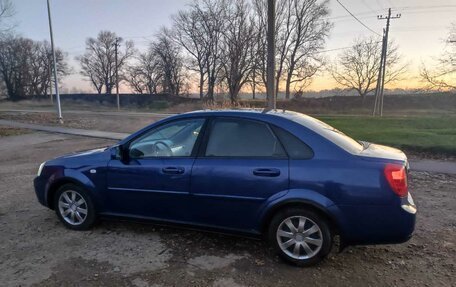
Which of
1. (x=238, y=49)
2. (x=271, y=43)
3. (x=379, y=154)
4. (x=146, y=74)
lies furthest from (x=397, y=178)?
(x=146, y=74)

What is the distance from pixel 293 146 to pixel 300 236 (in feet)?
2.93

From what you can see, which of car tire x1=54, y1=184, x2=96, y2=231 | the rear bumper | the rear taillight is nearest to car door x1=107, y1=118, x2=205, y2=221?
A: car tire x1=54, y1=184, x2=96, y2=231

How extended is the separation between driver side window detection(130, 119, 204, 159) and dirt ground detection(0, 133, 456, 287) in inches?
40.7

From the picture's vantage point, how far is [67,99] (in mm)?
63312

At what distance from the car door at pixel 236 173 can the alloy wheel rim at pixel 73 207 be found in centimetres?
156

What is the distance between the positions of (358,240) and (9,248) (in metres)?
3.78

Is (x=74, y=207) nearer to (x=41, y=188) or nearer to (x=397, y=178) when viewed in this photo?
(x=41, y=188)

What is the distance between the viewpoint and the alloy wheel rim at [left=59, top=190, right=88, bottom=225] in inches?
173

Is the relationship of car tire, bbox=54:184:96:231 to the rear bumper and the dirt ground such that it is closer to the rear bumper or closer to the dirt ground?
the dirt ground

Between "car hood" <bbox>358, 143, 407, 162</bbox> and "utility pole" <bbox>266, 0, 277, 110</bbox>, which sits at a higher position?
"utility pole" <bbox>266, 0, 277, 110</bbox>

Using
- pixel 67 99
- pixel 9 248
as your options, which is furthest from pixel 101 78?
pixel 9 248

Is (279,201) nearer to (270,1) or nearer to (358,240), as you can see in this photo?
(358,240)

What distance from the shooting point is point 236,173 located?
11.7 feet

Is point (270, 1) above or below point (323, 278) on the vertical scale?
above
